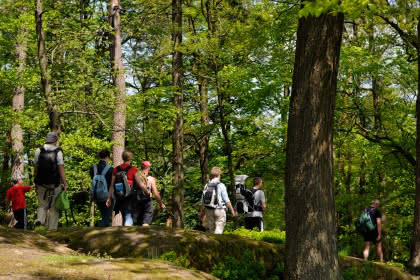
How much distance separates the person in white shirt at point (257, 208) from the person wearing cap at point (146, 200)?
3.52 meters

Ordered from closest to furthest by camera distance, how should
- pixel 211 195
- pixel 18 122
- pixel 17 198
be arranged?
pixel 211 195
pixel 17 198
pixel 18 122

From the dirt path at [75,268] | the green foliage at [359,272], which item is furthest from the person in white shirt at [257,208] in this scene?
the dirt path at [75,268]

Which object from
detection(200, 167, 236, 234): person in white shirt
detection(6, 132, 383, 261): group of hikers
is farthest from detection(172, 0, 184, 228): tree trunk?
detection(6, 132, 383, 261): group of hikers

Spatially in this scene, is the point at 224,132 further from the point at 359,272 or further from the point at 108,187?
the point at 359,272

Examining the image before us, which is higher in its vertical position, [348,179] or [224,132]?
[224,132]

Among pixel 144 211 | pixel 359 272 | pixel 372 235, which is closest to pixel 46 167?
pixel 144 211

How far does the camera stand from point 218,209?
34.1 ft

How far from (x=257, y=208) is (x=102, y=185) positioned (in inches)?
184

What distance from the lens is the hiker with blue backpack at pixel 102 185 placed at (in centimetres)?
927

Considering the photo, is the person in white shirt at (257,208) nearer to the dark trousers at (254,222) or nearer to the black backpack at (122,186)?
the dark trousers at (254,222)

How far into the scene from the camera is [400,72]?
17.6 metres

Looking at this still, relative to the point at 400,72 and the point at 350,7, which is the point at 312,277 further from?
the point at 400,72

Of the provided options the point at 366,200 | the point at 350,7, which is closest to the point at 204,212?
the point at 350,7

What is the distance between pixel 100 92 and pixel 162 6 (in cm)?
627
